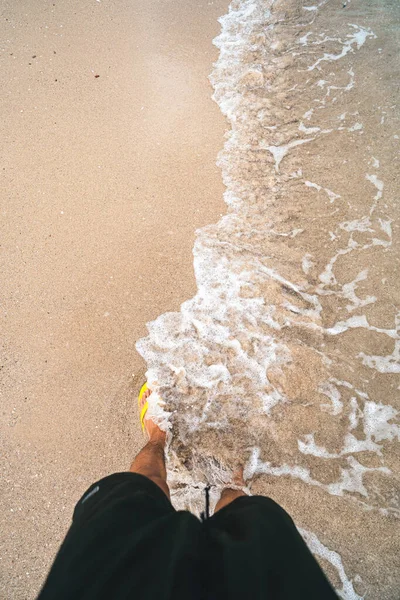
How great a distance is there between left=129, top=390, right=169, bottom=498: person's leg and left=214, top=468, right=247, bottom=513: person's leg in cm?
29

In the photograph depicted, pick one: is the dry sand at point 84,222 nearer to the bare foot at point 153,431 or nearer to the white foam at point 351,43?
the bare foot at point 153,431

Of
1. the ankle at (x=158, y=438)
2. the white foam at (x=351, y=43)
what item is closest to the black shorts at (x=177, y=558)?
the ankle at (x=158, y=438)

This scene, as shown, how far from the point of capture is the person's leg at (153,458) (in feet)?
6.35

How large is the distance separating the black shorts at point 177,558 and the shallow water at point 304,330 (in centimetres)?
90

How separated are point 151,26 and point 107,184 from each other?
250cm

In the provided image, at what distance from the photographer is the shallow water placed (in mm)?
2068

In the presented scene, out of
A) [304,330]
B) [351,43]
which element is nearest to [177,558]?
[304,330]

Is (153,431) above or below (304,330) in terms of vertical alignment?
below

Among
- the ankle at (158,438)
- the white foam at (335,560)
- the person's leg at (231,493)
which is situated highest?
the ankle at (158,438)

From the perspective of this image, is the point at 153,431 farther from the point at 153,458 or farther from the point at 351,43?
the point at 351,43

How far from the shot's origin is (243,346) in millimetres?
2494

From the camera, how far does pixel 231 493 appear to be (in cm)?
202

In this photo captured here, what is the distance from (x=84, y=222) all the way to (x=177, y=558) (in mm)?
2372

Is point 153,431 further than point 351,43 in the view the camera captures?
No
